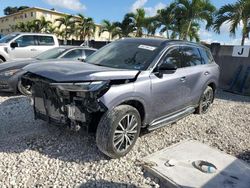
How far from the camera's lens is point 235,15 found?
1337 centimetres

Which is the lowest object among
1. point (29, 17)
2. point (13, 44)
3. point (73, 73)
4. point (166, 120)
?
point (166, 120)

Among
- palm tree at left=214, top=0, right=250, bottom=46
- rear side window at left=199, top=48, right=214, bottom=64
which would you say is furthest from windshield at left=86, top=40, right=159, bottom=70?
palm tree at left=214, top=0, right=250, bottom=46

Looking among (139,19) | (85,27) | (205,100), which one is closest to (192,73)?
(205,100)

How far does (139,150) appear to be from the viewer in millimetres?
4156

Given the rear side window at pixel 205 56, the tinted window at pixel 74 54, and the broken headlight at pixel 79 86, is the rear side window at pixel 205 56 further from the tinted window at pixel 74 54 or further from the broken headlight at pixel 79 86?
the tinted window at pixel 74 54

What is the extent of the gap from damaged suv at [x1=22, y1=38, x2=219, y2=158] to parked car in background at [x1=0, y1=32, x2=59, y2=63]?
662cm

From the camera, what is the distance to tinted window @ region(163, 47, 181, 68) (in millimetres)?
4547

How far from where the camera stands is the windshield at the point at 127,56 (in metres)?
4.27

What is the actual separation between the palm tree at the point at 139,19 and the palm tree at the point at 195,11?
6520 mm

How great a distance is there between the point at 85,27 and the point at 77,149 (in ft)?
108

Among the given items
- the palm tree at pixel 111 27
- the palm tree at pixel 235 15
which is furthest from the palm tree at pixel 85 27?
the palm tree at pixel 235 15

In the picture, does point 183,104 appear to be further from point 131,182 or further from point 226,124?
point 131,182

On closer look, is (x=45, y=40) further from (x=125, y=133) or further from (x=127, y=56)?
(x=125, y=133)

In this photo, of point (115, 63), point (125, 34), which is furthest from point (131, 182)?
point (125, 34)
